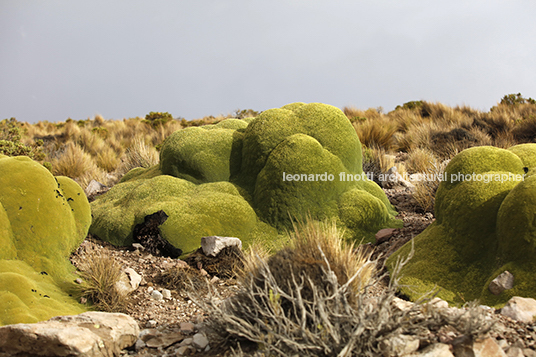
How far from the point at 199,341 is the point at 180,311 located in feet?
3.68

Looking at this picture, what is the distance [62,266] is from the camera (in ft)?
14.8

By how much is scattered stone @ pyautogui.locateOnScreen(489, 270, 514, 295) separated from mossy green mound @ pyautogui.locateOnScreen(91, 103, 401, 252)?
7.36ft

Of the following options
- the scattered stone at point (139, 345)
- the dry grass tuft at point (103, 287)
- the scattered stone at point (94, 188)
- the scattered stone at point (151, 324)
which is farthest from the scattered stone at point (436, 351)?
the scattered stone at point (94, 188)

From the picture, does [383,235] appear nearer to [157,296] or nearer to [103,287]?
[157,296]

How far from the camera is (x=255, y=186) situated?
627 cm

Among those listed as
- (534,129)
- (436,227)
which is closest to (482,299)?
(436,227)

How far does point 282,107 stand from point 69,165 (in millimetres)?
6980

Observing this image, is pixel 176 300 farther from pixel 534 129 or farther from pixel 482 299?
pixel 534 129

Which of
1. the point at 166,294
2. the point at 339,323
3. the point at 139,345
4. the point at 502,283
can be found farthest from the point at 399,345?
the point at 166,294

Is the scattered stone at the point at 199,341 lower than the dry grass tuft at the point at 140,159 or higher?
lower

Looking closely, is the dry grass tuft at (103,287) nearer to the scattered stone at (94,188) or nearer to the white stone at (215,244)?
the white stone at (215,244)

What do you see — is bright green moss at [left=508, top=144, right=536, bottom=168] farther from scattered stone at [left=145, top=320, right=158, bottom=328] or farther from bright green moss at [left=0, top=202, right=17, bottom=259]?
bright green moss at [left=0, top=202, right=17, bottom=259]

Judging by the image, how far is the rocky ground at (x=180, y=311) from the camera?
115 inches

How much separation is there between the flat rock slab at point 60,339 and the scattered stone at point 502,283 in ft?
10.9
